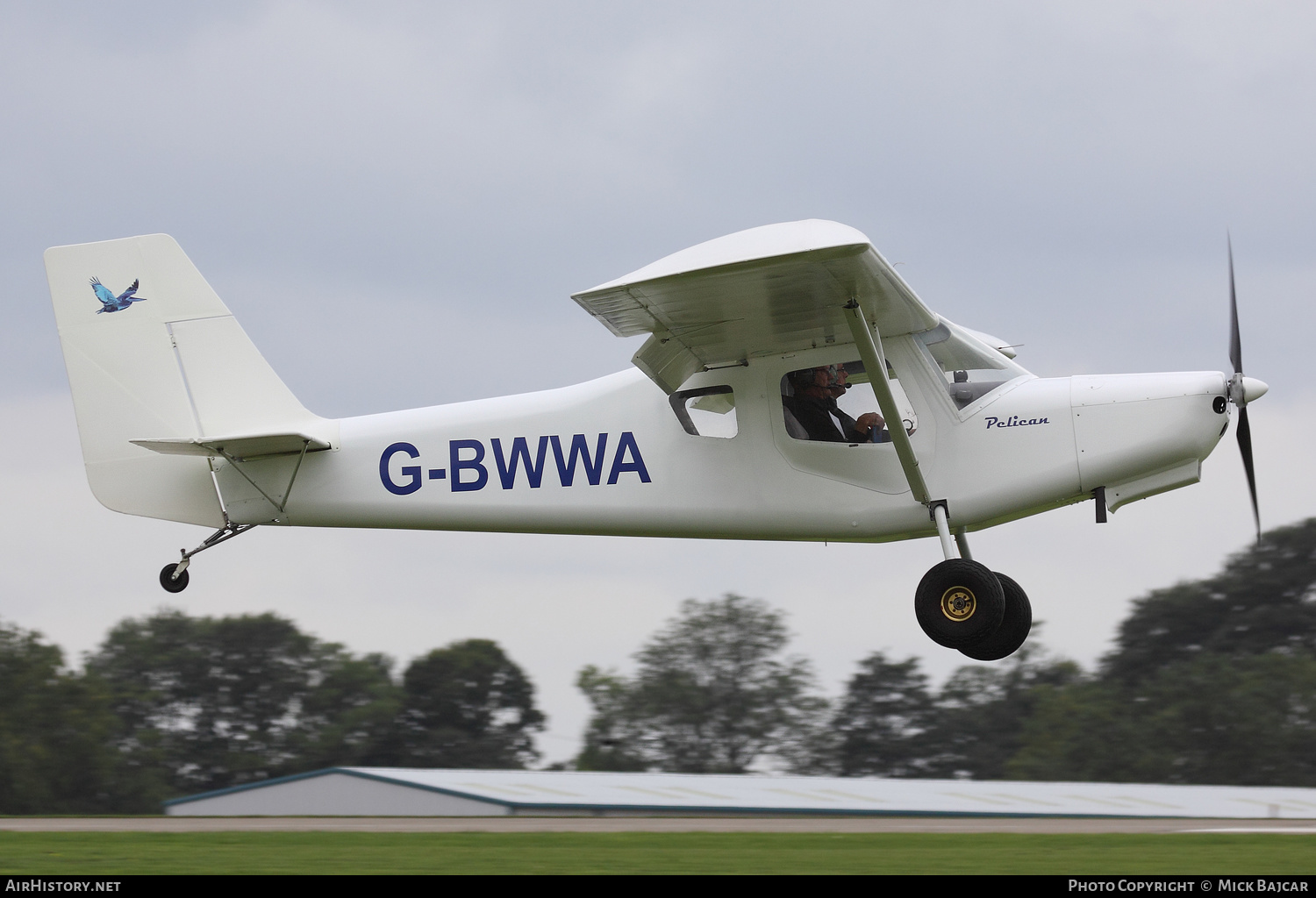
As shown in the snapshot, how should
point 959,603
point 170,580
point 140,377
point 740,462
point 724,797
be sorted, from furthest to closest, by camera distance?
point 724,797 < point 140,377 < point 170,580 < point 740,462 < point 959,603

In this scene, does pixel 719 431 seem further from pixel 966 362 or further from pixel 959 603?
pixel 959 603

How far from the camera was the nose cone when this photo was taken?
32.3 feet

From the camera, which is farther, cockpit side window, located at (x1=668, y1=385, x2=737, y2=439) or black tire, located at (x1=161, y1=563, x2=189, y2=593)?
black tire, located at (x1=161, y1=563, x2=189, y2=593)

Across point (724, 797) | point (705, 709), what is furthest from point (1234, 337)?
point (705, 709)

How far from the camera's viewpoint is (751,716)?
52906 millimetres

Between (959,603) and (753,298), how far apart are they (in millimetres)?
2618

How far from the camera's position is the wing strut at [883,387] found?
9.39m

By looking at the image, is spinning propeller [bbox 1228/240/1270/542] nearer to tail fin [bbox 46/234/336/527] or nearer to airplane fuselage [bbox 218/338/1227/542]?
airplane fuselage [bbox 218/338/1227/542]

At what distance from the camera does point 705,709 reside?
Answer: 177 ft

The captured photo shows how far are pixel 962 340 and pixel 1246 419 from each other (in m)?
2.24

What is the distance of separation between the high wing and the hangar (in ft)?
38.6

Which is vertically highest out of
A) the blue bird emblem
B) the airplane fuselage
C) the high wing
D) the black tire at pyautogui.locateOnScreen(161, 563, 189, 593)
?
the blue bird emblem

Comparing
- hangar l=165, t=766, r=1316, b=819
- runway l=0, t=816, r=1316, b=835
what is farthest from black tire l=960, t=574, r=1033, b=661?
hangar l=165, t=766, r=1316, b=819

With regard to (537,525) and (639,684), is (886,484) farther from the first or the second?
(639,684)
